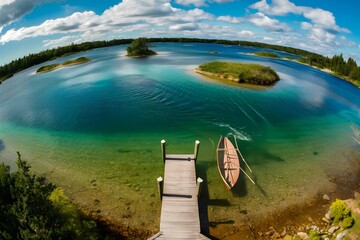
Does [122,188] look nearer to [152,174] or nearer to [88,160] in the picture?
[152,174]

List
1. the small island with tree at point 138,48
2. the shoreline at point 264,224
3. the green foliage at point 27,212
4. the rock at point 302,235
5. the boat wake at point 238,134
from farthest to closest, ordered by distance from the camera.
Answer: the small island with tree at point 138,48
the boat wake at point 238,134
the shoreline at point 264,224
the rock at point 302,235
the green foliage at point 27,212

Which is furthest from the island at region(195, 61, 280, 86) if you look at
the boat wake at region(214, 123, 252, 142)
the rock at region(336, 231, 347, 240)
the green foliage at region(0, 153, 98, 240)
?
the green foliage at region(0, 153, 98, 240)

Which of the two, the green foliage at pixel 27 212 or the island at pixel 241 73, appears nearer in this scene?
the green foliage at pixel 27 212

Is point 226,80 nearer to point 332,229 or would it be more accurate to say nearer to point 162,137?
point 162,137

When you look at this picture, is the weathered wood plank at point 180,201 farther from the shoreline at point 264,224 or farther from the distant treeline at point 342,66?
the distant treeline at point 342,66

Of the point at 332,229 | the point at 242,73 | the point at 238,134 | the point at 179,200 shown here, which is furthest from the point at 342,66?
the point at 179,200

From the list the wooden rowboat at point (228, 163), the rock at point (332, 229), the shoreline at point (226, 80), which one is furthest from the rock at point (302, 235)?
the shoreline at point (226, 80)

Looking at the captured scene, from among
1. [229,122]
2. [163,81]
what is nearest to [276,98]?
[229,122]
